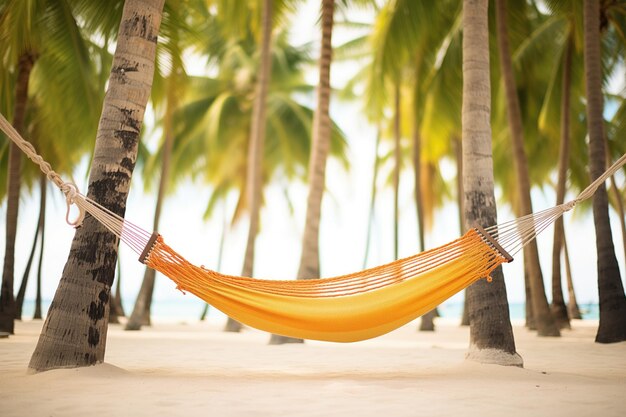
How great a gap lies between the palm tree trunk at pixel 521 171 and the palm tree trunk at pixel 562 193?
0.77 metres

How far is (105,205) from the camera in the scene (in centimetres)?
326

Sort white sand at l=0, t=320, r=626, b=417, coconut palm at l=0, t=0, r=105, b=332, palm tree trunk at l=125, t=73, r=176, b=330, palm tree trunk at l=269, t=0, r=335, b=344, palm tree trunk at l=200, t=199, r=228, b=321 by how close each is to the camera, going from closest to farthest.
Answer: white sand at l=0, t=320, r=626, b=417 → palm tree trunk at l=269, t=0, r=335, b=344 → coconut palm at l=0, t=0, r=105, b=332 → palm tree trunk at l=125, t=73, r=176, b=330 → palm tree trunk at l=200, t=199, r=228, b=321

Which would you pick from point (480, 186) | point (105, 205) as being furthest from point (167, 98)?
point (480, 186)

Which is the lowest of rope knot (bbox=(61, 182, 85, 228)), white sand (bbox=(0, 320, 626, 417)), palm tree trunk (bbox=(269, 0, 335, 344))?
white sand (bbox=(0, 320, 626, 417))

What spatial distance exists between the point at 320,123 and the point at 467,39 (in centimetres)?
228

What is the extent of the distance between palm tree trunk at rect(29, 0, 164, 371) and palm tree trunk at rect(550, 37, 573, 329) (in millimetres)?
5751

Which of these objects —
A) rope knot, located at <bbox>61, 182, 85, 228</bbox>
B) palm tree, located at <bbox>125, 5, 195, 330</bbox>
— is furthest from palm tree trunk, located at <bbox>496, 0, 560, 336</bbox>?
rope knot, located at <bbox>61, 182, 85, 228</bbox>

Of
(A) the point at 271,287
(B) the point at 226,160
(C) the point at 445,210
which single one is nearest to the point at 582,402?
(A) the point at 271,287

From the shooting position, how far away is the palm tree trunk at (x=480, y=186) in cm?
373

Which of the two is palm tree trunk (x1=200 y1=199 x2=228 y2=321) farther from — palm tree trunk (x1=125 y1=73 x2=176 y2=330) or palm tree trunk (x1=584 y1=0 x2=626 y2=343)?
palm tree trunk (x1=584 y1=0 x2=626 y2=343)

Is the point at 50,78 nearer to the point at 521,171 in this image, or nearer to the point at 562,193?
the point at 521,171

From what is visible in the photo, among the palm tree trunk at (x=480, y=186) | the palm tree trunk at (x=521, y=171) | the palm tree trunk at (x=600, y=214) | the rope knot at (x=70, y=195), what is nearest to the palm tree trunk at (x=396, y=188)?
the palm tree trunk at (x=521, y=171)

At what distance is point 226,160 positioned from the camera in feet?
44.9

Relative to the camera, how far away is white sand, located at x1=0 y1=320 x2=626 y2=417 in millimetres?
2336
